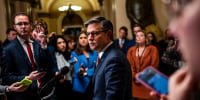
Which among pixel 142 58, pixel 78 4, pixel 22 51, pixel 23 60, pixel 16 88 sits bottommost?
pixel 16 88

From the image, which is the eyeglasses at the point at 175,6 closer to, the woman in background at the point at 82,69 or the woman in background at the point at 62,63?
the woman in background at the point at 62,63

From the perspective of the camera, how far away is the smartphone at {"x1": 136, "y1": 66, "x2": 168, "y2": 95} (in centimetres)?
66

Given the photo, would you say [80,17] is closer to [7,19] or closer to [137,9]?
[137,9]

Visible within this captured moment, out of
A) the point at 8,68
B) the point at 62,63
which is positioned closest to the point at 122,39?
the point at 62,63

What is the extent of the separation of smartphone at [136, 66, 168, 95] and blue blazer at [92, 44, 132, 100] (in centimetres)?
91

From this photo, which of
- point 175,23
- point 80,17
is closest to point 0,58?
point 175,23

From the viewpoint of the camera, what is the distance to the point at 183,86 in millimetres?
488

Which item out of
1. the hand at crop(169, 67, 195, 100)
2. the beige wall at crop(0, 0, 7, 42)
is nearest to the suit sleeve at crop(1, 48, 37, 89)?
the beige wall at crop(0, 0, 7, 42)

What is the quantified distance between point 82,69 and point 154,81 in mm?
2841

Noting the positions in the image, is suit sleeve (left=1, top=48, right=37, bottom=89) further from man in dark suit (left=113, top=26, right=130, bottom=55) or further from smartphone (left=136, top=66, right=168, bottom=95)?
man in dark suit (left=113, top=26, right=130, bottom=55)

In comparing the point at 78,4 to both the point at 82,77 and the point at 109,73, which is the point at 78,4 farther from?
the point at 109,73

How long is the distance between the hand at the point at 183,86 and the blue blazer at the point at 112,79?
1.06 m

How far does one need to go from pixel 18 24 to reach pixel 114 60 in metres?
1.24

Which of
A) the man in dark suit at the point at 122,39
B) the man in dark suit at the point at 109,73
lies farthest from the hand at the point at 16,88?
the man in dark suit at the point at 122,39
